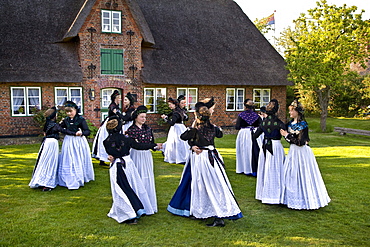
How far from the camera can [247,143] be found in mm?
10172

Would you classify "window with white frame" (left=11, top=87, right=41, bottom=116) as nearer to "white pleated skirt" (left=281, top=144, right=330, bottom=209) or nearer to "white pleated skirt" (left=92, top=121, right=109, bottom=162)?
"white pleated skirt" (left=92, top=121, right=109, bottom=162)

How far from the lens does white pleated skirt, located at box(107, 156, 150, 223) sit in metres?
6.20

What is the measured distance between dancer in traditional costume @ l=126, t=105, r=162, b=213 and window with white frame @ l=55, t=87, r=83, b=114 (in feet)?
38.3

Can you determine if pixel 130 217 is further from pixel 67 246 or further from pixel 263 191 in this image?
pixel 263 191

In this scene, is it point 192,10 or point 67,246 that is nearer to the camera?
point 67,246

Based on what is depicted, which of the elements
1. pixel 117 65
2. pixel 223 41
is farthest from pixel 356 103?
pixel 117 65

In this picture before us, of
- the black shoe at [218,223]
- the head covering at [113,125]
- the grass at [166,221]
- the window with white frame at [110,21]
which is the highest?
the window with white frame at [110,21]

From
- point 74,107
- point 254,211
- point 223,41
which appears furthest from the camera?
point 223,41

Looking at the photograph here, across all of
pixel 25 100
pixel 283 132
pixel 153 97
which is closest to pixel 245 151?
pixel 283 132

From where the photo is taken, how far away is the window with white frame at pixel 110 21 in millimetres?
17859

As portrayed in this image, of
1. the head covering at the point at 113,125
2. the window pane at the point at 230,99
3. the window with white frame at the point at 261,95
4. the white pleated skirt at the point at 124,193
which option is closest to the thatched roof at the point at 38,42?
the window pane at the point at 230,99

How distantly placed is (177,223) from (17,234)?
254cm

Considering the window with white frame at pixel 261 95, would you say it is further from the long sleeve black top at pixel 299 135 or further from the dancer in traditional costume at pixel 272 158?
the long sleeve black top at pixel 299 135

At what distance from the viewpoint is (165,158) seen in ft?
39.5
